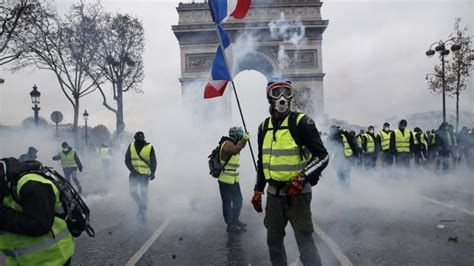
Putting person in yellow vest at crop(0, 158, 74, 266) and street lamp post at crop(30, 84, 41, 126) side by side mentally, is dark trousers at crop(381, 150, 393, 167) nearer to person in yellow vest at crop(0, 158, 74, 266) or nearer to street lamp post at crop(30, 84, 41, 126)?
person in yellow vest at crop(0, 158, 74, 266)

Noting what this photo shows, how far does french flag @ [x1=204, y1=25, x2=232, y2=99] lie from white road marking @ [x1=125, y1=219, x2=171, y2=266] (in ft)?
7.53

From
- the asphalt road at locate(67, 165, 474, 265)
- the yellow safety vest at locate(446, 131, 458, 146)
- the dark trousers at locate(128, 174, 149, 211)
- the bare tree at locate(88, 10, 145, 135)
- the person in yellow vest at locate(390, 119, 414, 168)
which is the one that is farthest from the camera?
the bare tree at locate(88, 10, 145, 135)

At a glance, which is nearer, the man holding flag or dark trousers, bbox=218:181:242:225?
the man holding flag

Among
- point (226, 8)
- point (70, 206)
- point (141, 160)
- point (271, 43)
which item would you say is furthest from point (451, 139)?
point (271, 43)

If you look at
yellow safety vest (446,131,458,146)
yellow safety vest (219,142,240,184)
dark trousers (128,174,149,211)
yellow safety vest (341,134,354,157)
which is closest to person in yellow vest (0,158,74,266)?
yellow safety vest (219,142,240,184)

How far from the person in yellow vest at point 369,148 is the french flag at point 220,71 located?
30.8ft

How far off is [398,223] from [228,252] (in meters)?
2.91

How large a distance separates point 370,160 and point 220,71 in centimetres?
1006

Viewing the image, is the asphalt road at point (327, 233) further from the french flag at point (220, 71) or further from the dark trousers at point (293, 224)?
the french flag at point (220, 71)

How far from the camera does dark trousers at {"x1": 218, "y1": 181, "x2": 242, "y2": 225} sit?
6660 millimetres

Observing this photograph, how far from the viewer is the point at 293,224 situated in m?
3.54

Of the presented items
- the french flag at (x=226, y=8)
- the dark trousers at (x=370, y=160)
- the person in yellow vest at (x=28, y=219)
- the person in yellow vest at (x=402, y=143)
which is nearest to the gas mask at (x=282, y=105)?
the person in yellow vest at (x=28, y=219)

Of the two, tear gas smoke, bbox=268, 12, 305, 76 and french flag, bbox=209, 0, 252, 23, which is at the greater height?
tear gas smoke, bbox=268, 12, 305, 76

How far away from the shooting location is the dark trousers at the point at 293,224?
3465 mm
